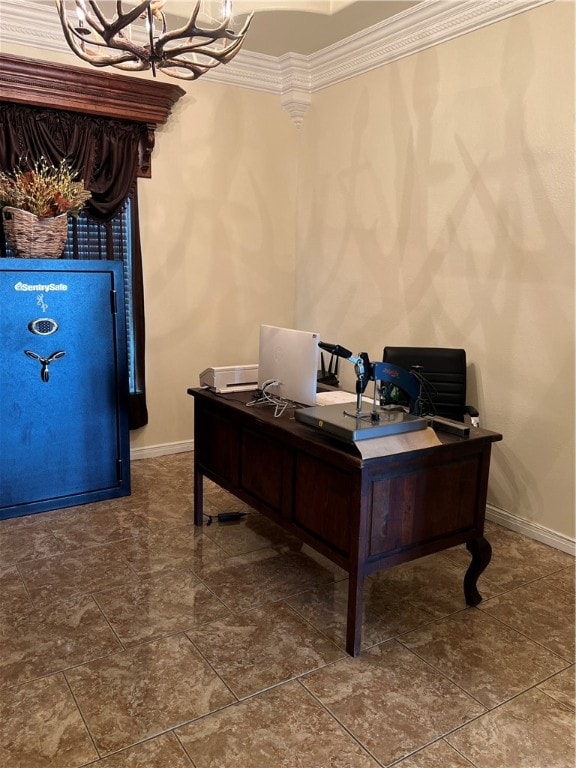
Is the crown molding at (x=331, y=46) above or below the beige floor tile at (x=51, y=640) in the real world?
above

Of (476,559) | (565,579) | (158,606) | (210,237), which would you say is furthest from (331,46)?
(158,606)

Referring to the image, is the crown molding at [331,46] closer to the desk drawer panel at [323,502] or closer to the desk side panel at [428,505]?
the desk side panel at [428,505]

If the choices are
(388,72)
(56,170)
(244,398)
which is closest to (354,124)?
(388,72)

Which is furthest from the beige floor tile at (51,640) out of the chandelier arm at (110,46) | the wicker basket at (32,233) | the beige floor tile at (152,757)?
the chandelier arm at (110,46)

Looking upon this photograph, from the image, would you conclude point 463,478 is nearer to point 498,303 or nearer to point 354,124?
point 498,303

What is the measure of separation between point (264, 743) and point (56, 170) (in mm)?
3543

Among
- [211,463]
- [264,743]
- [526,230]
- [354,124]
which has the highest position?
[354,124]

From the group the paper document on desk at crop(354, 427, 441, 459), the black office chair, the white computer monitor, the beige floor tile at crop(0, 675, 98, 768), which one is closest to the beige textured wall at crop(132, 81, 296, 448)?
the white computer monitor

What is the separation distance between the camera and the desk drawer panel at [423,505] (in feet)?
7.59

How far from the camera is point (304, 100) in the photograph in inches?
190

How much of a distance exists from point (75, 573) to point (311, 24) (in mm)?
3676

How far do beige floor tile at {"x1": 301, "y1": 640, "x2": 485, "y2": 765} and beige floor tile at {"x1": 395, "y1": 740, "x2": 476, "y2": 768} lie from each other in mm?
27

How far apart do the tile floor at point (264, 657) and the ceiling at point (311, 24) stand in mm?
3237

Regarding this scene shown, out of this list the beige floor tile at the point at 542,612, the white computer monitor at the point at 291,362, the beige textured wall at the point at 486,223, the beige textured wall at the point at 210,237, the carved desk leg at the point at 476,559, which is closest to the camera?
the beige floor tile at the point at 542,612
